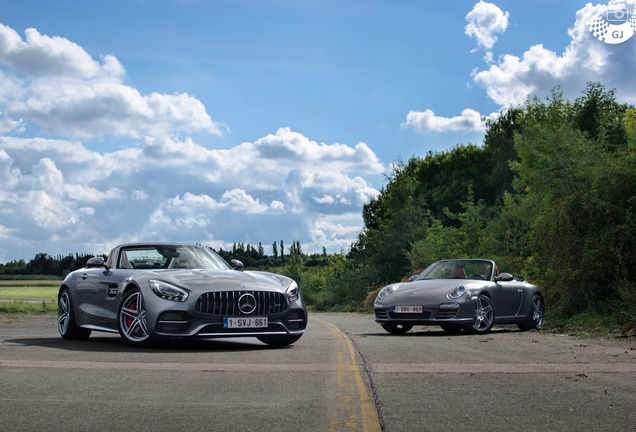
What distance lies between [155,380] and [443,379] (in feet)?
8.67

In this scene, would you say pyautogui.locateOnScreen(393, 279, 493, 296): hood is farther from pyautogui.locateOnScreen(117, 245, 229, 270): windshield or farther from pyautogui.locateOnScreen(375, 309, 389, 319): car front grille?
pyautogui.locateOnScreen(117, 245, 229, 270): windshield

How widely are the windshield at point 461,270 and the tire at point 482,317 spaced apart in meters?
0.86

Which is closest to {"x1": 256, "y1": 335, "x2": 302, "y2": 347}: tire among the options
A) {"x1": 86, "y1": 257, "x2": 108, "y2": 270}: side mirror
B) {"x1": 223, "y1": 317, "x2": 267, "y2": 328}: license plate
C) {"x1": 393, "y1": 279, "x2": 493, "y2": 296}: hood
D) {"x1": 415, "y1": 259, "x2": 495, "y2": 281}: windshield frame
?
{"x1": 223, "y1": 317, "x2": 267, "y2": 328}: license plate

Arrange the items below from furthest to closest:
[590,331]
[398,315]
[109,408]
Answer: [590,331] < [398,315] < [109,408]

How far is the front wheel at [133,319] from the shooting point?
9727 millimetres

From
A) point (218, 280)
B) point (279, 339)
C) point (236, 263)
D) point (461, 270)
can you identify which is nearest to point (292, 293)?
point (279, 339)

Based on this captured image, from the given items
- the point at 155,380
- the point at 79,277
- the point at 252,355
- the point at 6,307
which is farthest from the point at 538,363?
the point at 6,307

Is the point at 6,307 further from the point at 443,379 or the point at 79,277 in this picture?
the point at 443,379

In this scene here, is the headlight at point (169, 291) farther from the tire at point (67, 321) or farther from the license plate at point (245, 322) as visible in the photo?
the tire at point (67, 321)

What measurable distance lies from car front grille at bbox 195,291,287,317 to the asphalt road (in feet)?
1.72

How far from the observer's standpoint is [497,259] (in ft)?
93.8

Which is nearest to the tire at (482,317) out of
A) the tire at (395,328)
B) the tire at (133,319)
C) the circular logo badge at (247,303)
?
the tire at (395,328)

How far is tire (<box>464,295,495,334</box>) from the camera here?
45.6ft

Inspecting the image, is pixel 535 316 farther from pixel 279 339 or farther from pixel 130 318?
pixel 130 318
